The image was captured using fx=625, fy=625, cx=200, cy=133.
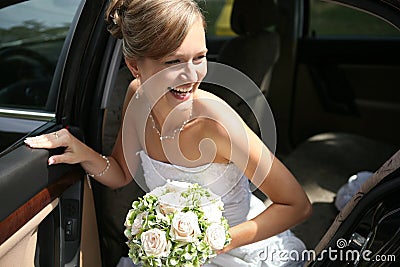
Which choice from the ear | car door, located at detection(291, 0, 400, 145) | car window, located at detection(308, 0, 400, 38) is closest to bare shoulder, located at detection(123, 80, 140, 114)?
the ear

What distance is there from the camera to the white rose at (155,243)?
1.55 metres

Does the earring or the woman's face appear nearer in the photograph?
the woman's face

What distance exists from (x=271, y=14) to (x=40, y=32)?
1.51 metres

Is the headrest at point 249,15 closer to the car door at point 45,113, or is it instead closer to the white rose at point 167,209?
the car door at point 45,113

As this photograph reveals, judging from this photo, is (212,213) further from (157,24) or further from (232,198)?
(157,24)

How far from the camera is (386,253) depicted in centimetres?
157

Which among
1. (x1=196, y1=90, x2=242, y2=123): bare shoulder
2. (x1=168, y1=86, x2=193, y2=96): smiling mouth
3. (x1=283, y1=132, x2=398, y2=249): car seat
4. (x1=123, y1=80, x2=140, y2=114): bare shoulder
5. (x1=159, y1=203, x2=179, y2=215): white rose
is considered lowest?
(x1=283, y1=132, x2=398, y2=249): car seat

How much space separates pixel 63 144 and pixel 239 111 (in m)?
0.83

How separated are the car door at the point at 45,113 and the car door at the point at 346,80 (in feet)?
6.61

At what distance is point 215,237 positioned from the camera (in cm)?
159

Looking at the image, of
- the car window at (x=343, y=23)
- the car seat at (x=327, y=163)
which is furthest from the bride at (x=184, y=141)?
the car window at (x=343, y=23)

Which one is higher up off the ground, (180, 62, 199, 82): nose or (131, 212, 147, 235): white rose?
(180, 62, 199, 82): nose

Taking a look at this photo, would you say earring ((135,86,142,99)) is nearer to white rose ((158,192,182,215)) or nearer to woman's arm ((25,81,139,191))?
woman's arm ((25,81,139,191))

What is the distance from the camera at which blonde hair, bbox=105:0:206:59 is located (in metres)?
1.69
